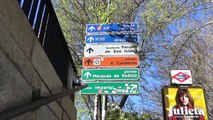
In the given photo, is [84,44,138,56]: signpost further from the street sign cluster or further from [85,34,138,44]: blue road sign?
[85,34,138,44]: blue road sign

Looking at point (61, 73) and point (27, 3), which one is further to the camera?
point (61, 73)

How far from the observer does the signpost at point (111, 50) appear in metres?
7.76

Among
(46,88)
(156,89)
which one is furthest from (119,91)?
(156,89)

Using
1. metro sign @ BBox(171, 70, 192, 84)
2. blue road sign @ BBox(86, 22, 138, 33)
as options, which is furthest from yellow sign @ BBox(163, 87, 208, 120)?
blue road sign @ BBox(86, 22, 138, 33)

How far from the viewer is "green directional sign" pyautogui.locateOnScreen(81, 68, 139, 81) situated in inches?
292

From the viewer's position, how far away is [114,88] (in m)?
7.39

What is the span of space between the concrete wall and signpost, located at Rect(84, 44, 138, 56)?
4447mm

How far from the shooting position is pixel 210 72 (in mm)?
15250

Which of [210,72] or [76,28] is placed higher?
[76,28]

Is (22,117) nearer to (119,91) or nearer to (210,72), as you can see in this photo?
(119,91)

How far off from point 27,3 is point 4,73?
43.8 inches

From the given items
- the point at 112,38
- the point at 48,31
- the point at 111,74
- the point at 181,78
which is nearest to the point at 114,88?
the point at 111,74

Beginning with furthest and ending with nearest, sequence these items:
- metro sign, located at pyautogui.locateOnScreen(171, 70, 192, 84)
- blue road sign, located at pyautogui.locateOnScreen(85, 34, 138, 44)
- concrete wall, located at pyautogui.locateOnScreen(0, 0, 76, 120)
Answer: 1. blue road sign, located at pyautogui.locateOnScreen(85, 34, 138, 44)
2. metro sign, located at pyautogui.locateOnScreen(171, 70, 192, 84)
3. concrete wall, located at pyautogui.locateOnScreen(0, 0, 76, 120)

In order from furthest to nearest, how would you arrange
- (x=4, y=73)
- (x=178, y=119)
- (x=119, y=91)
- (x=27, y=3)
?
1. (x=119, y=91)
2. (x=178, y=119)
3. (x=27, y=3)
4. (x=4, y=73)
